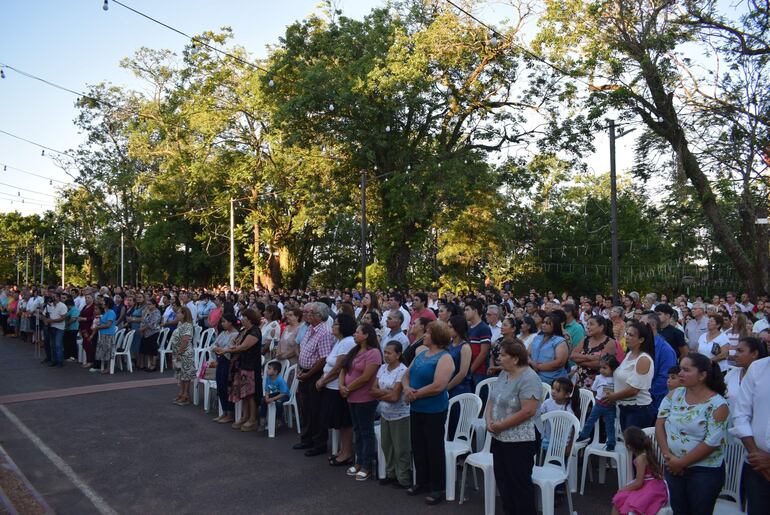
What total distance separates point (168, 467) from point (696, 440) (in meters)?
5.05

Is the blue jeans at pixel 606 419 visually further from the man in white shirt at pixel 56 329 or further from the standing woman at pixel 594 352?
the man in white shirt at pixel 56 329

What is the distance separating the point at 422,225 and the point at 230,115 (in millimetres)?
12314

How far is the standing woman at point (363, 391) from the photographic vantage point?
606cm

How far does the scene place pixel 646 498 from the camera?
3973mm

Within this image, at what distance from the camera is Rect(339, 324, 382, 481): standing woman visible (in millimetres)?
6062

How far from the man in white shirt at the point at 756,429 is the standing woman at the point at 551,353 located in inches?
91.9

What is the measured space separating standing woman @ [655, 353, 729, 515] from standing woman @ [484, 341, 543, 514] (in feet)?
2.96

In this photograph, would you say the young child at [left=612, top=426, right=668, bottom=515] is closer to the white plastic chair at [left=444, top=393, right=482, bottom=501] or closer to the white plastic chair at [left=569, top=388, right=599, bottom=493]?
the white plastic chair at [left=569, top=388, right=599, bottom=493]

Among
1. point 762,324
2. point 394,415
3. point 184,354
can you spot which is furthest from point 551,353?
point 762,324

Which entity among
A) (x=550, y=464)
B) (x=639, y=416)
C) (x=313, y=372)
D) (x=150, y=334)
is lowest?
(x=550, y=464)

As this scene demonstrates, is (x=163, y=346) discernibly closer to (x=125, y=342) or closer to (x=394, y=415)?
(x=125, y=342)

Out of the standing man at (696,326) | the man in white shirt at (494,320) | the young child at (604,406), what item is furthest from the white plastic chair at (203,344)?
the standing man at (696,326)

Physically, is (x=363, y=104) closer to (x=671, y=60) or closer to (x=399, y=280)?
(x=399, y=280)

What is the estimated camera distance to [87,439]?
24.7 ft
